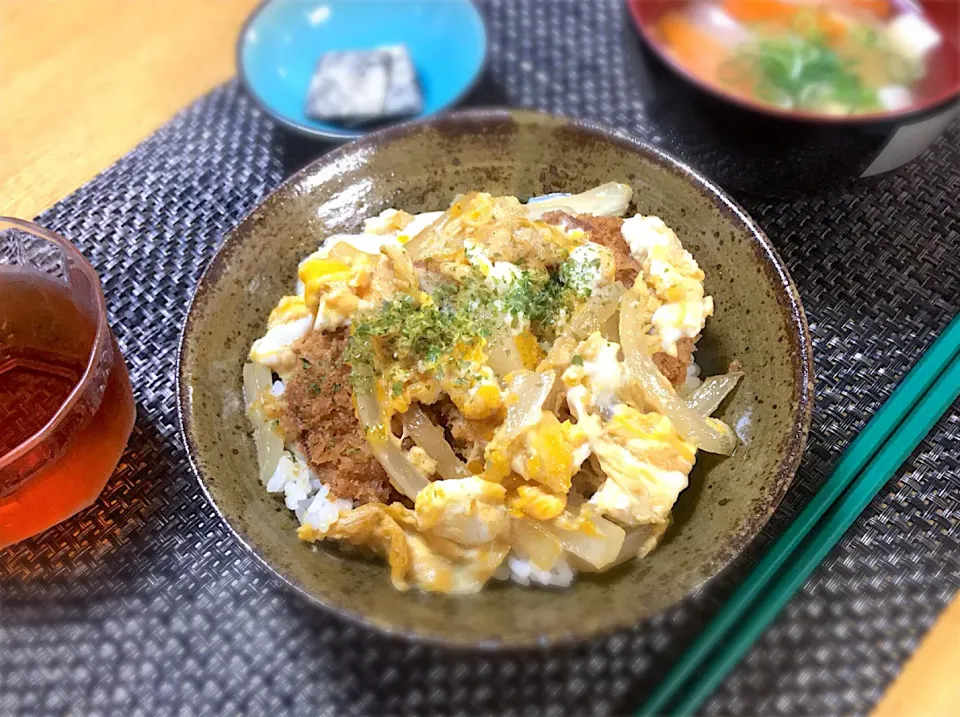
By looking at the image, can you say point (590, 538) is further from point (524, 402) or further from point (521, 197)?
point (521, 197)

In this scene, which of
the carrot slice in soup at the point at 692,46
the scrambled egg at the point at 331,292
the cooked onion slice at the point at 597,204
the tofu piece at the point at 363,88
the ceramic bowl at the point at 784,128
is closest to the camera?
the scrambled egg at the point at 331,292

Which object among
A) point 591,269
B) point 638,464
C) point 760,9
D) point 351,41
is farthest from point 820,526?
point 351,41

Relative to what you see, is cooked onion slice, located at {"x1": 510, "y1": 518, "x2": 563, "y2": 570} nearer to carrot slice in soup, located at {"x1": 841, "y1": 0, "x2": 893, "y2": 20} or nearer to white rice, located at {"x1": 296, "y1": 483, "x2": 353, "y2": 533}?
white rice, located at {"x1": 296, "y1": 483, "x2": 353, "y2": 533}

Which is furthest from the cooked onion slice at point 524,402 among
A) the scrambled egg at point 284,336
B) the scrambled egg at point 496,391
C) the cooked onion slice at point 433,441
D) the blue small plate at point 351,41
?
the blue small plate at point 351,41

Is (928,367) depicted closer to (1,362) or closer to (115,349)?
(115,349)

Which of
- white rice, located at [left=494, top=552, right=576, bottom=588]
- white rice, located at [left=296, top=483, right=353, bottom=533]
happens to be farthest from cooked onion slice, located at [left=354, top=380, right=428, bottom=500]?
white rice, located at [left=494, top=552, right=576, bottom=588]

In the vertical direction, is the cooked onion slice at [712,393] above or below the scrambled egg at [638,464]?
below

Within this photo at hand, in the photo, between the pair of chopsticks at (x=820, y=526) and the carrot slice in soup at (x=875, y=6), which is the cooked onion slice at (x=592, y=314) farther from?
the carrot slice in soup at (x=875, y=6)

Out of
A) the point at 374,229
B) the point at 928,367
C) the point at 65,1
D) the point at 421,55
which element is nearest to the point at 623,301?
the point at 374,229
